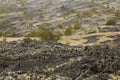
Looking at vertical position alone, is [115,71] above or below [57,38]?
above

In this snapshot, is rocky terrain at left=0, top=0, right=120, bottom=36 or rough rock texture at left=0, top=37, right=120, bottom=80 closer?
rough rock texture at left=0, top=37, right=120, bottom=80

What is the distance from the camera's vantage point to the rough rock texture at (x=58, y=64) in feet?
87.5

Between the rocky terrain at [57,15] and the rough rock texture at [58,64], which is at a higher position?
the rough rock texture at [58,64]

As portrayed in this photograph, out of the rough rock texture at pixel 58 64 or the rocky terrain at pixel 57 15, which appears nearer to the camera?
the rough rock texture at pixel 58 64

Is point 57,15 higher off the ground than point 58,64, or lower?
lower

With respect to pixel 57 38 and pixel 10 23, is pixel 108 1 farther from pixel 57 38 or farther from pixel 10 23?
pixel 57 38

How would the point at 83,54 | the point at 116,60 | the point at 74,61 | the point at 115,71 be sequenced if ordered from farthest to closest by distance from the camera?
the point at 83,54 → the point at 74,61 → the point at 116,60 → the point at 115,71

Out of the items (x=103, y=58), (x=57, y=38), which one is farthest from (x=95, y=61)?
(x=57, y=38)

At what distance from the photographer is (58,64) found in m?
30.1

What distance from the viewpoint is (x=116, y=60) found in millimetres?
28312

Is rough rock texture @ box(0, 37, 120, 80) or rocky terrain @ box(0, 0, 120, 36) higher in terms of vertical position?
rough rock texture @ box(0, 37, 120, 80)

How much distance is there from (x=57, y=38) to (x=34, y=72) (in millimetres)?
21252

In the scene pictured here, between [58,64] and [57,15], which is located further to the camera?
[57,15]

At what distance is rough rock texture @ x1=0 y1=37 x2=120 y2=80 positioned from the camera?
2667cm
